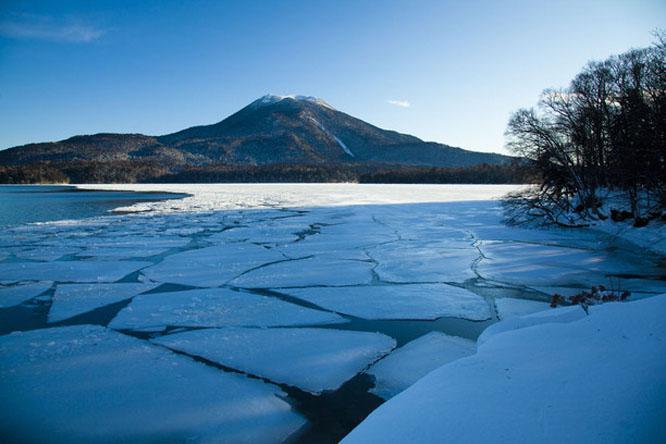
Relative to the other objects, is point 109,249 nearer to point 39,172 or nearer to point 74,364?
point 74,364

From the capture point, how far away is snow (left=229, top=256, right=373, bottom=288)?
14.8ft

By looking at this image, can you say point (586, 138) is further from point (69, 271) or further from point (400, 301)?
point (69, 271)

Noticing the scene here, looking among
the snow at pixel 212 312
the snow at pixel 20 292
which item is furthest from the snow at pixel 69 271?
the snow at pixel 212 312

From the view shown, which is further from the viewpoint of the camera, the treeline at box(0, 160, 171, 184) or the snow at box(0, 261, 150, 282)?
the treeline at box(0, 160, 171, 184)

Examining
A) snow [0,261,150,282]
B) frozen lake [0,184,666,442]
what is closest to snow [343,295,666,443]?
frozen lake [0,184,666,442]

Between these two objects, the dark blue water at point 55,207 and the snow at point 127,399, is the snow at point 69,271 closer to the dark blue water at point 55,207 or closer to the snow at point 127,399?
the snow at point 127,399

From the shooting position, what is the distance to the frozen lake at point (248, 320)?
200 cm

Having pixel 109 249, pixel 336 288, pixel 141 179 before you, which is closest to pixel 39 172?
pixel 141 179

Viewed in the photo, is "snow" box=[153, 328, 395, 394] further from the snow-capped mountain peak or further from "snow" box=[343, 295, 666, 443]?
the snow-capped mountain peak

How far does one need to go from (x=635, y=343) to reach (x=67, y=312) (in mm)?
4312

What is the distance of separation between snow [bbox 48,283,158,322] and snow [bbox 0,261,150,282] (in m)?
0.35

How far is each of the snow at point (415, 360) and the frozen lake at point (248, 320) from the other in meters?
0.01

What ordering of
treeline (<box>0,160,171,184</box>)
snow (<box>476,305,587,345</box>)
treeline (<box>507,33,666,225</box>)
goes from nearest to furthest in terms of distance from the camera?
1. snow (<box>476,305,587,345</box>)
2. treeline (<box>507,33,666,225</box>)
3. treeline (<box>0,160,171,184</box>)

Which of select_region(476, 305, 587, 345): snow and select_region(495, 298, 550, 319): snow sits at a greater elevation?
select_region(476, 305, 587, 345): snow
